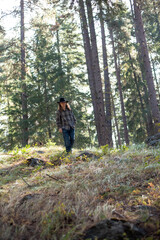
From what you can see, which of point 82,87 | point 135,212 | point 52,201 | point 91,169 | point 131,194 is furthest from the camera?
point 82,87

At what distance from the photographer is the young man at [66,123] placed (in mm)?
7676

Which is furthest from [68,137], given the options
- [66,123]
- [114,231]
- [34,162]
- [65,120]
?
[114,231]

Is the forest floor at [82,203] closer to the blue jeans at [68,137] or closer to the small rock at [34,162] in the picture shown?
the small rock at [34,162]

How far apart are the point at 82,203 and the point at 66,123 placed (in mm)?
4825

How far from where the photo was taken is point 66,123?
771cm

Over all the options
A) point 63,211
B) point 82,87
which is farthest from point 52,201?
point 82,87

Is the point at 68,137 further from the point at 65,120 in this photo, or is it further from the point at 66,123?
the point at 65,120

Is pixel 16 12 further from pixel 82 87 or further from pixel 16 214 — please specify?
pixel 16 214

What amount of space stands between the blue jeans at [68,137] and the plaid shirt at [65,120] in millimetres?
164

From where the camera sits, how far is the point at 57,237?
2279 mm

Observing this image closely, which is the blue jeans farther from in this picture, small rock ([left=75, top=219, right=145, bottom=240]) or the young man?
small rock ([left=75, top=219, right=145, bottom=240])

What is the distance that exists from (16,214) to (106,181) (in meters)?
1.87

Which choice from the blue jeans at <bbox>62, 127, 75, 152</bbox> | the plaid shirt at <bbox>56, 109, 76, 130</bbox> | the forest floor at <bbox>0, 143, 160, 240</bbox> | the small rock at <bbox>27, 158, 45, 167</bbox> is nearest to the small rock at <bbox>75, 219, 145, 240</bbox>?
the forest floor at <bbox>0, 143, 160, 240</bbox>

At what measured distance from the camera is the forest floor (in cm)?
234
